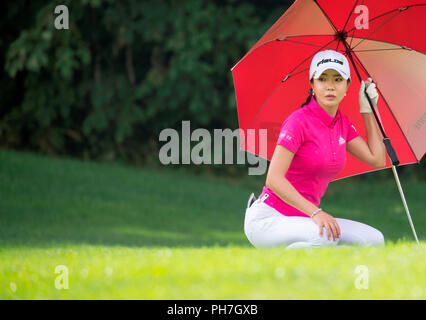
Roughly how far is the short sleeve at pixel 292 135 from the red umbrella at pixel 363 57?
0.96 metres

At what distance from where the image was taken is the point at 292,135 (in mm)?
4770

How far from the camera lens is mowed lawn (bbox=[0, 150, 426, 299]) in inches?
146

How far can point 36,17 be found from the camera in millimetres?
17781

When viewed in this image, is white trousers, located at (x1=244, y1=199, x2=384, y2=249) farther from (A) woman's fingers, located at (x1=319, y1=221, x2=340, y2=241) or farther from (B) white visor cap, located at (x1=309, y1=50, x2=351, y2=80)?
(B) white visor cap, located at (x1=309, y1=50, x2=351, y2=80)

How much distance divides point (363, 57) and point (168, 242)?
20.8ft

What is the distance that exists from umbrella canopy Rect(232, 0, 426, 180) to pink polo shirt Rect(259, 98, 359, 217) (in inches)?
29.6

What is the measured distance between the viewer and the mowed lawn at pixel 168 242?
372 cm

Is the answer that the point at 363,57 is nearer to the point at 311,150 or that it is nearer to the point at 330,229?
the point at 311,150

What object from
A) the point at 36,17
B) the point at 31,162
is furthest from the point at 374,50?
the point at 36,17

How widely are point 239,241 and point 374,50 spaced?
6.56 metres

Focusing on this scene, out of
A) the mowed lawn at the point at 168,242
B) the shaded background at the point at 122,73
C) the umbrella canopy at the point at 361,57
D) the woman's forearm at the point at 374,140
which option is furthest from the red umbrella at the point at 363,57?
the shaded background at the point at 122,73

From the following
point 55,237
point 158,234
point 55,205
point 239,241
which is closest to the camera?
point 55,237

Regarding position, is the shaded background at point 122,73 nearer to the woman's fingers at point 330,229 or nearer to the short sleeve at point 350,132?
the short sleeve at point 350,132
